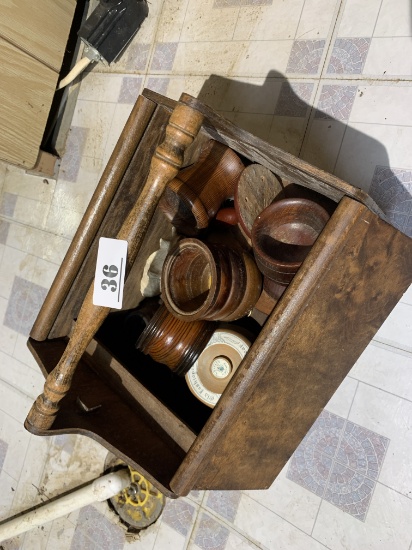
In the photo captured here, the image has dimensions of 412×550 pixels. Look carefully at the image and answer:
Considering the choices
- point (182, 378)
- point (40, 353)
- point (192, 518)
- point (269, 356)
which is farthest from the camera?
point (192, 518)

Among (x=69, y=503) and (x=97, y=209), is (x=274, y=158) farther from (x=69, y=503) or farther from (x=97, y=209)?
(x=69, y=503)

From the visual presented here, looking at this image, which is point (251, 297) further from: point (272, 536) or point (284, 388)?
point (272, 536)

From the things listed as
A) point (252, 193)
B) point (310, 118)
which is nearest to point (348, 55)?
point (310, 118)

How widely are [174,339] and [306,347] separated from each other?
386 millimetres

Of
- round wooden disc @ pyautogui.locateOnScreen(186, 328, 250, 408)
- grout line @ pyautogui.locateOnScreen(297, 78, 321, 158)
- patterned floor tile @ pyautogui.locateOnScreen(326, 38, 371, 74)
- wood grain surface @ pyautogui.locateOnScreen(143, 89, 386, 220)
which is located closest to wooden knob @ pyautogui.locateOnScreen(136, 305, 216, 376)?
round wooden disc @ pyautogui.locateOnScreen(186, 328, 250, 408)

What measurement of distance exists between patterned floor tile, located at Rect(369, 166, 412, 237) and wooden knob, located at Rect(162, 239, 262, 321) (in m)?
0.45

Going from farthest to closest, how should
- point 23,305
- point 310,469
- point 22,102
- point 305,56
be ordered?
1. point 23,305
2. point 22,102
3. point 305,56
4. point 310,469

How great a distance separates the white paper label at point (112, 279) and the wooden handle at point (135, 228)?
0.04ft

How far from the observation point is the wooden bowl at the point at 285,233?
1137 mm

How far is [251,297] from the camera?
4.04ft

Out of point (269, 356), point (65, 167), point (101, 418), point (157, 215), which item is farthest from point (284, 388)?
point (65, 167)

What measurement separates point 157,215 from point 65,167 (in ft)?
3.23

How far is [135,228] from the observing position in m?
1.05

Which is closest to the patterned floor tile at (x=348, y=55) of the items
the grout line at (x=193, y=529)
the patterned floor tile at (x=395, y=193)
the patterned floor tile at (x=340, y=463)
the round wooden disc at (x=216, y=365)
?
the patterned floor tile at (x=395, y=193)
